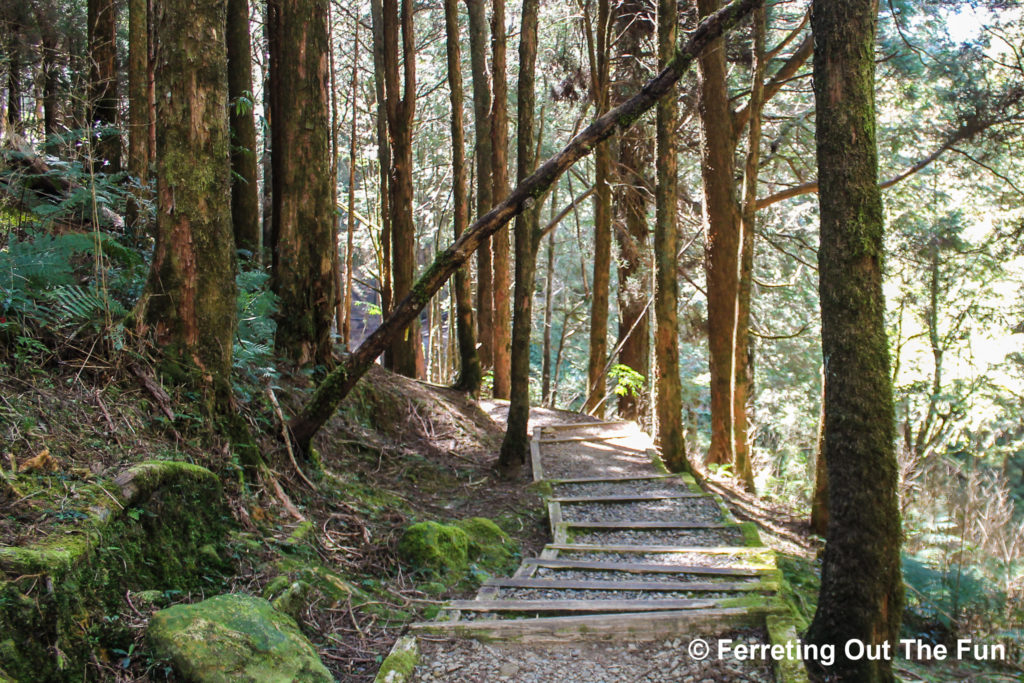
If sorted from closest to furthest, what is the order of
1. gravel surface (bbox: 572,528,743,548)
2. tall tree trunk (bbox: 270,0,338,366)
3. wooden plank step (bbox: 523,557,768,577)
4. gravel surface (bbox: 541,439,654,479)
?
wooden plank step (bbox: 523,557,768,577) → gravel surface (bbox: 572,528,743,548) → tall tree trunk (bbox: 270,0,338,366) → gravel surface (bbox: 541,439,654,479)

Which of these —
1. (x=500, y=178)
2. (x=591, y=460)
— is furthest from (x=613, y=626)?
(x=500, y=178)

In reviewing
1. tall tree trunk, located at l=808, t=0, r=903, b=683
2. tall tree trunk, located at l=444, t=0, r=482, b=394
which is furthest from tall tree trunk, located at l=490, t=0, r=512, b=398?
tall tree trunk, located at l=808, t=0, r=903, b=683

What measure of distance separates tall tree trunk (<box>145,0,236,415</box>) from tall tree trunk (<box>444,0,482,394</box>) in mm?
6736

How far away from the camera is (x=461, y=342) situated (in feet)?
40.4

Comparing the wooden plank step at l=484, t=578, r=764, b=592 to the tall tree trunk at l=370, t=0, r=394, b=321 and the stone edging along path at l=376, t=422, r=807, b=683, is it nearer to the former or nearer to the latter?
the stone edging along path at l=376, t=422, r=807, b=683

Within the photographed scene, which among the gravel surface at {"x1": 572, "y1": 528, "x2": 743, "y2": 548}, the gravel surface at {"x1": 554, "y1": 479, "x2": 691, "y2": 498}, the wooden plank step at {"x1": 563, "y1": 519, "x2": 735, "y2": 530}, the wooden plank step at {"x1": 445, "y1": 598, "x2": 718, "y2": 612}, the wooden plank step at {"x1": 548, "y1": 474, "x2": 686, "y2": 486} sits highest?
the wooden plank step at {"x1": 445, "y1": 598, "x2": 718, "y2": 612}

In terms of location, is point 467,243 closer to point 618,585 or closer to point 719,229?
point 618,585

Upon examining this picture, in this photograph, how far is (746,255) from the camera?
11.3 meters

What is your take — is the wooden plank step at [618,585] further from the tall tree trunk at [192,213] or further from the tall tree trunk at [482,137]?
the tall tree trunk at [482,137]

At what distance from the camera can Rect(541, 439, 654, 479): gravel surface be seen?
9156mm

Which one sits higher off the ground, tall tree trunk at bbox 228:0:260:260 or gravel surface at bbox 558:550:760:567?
tall tree trunk at bbox 228:0:260:260

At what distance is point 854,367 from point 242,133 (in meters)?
8.95

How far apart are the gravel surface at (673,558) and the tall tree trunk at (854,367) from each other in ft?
4.52

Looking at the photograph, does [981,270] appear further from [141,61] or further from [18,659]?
[18,659]
